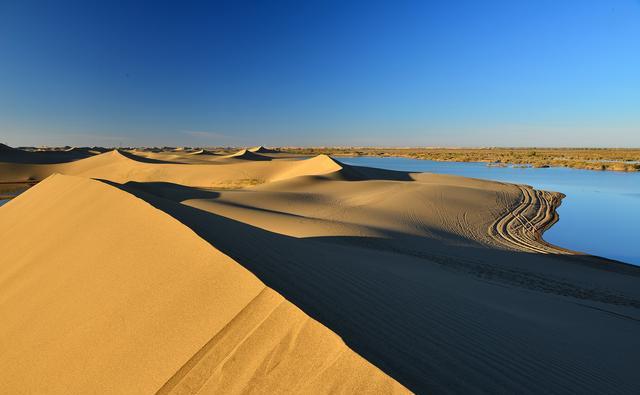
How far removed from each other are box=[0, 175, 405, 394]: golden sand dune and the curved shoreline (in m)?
10.0

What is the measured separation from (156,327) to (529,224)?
15097mm

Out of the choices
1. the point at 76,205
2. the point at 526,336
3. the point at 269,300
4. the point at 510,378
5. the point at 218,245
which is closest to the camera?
the point at 510,378

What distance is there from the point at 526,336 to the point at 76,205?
8.30 meters

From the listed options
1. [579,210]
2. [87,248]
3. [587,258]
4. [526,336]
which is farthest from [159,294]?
[579,210]

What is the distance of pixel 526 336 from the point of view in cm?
361

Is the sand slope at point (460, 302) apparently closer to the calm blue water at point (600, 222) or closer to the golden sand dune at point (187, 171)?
the calm blue water at point (600, 222)

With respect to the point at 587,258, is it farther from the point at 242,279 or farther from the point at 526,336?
the point at 242,279

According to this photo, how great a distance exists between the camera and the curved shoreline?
1102cm

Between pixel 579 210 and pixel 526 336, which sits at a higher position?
pixel 526 336

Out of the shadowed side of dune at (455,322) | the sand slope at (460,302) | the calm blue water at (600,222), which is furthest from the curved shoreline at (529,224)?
the shadowed side of dune at (455,322)

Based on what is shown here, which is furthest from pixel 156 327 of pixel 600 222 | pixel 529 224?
pixel 600 222

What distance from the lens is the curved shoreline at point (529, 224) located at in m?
11.0

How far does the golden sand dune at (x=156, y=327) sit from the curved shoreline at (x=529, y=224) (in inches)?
394

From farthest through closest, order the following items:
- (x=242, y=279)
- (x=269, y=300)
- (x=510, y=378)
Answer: (x=242, y=279), (x=269, y=300), (x=510, y=378)
